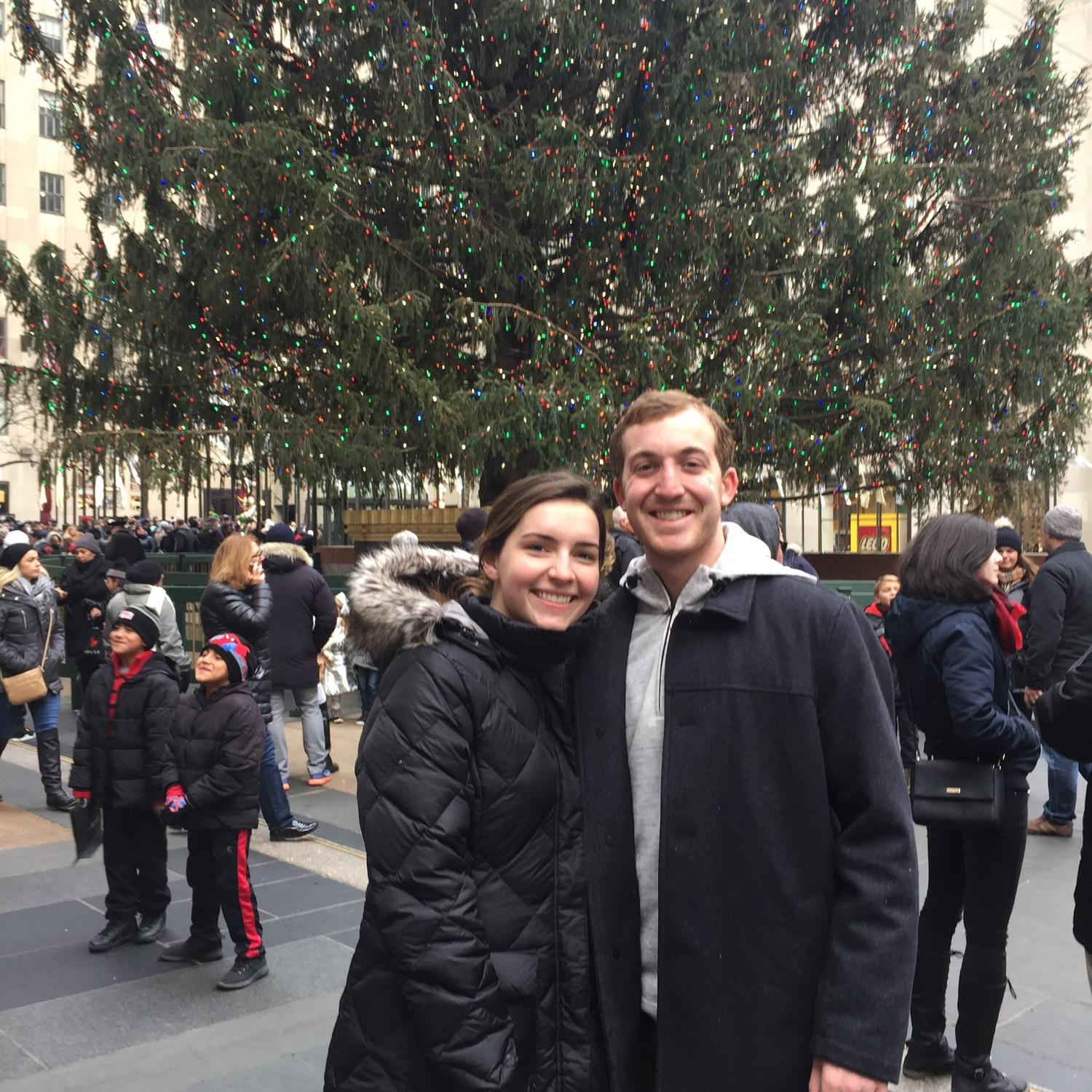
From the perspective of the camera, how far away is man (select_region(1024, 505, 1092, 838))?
275 inches

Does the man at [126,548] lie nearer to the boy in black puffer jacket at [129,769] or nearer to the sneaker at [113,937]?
the boy in black puffer jacket at [129,769]

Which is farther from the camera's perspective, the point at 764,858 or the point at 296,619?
the point at 296,619

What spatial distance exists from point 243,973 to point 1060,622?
5.06m

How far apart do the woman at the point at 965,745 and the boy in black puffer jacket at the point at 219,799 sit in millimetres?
2680

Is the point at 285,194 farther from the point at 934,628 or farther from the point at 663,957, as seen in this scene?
the point at 663,957

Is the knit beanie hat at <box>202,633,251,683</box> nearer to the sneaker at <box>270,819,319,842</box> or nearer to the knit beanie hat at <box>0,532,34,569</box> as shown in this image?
the sneaker at <box>270,819,319,842</box>

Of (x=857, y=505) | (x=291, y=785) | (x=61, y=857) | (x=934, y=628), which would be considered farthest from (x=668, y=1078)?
(x=857, y=505)

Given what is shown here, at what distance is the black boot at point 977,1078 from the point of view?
378 cm

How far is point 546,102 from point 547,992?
41.6 feet

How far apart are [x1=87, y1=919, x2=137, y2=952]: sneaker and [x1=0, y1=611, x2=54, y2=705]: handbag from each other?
298cm

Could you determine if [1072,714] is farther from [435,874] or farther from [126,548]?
[126,548]

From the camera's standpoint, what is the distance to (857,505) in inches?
604

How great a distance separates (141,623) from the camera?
538 centimetres

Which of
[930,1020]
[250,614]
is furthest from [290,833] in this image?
[930,1020]
